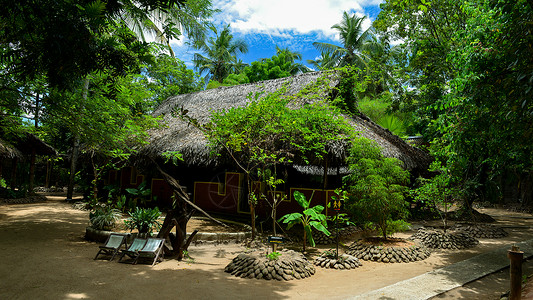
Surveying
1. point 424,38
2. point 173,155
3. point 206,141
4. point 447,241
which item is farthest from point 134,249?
point 424,38

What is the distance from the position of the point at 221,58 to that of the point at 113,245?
2553 centimetres

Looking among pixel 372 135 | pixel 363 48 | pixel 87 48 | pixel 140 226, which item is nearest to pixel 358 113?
pixel 372 135

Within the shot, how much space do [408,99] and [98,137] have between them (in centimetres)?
1220

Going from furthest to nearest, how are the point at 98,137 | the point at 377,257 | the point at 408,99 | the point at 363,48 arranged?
the point at 363,48 < the point at 408,99 < the point at 98,137 < the point at 377,257

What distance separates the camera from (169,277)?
5.30 metres

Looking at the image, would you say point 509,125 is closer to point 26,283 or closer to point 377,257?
point 377,257

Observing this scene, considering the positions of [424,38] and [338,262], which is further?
[424,38]

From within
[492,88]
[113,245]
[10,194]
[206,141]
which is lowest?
[113,245]

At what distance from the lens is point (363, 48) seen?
27375mm

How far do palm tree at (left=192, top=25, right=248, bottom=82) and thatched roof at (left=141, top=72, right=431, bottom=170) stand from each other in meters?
14.9

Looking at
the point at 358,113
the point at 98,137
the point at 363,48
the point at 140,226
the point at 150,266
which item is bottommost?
the point at 150,266

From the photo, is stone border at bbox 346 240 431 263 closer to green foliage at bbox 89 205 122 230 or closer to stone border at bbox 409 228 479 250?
stone border at bbox 409 228 479 250

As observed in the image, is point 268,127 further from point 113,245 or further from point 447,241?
point 447,241

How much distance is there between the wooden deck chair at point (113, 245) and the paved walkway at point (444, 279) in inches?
176
